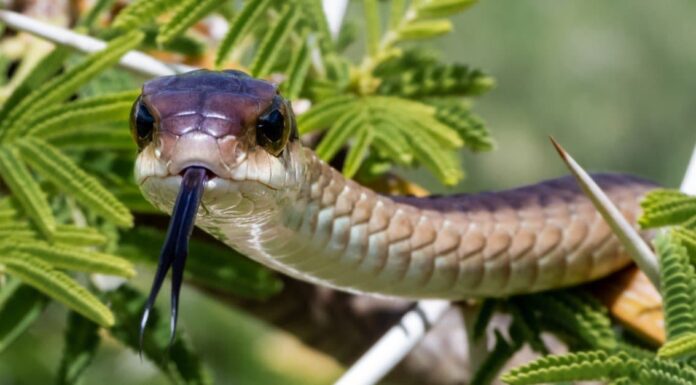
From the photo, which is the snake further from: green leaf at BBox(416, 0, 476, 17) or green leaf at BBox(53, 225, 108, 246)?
green leaf at BBox(416, 0, 476, 17)

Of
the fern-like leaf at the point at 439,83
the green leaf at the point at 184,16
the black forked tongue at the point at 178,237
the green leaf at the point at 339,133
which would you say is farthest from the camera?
the fern-like leaf at the point at 439,83

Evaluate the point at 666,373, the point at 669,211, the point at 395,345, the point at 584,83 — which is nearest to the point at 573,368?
the point at 666,373

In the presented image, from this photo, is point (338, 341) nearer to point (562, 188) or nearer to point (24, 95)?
point (562, 188)

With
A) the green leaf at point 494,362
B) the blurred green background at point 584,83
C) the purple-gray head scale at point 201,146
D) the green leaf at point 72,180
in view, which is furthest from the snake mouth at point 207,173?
the blurred green background at point 584,83

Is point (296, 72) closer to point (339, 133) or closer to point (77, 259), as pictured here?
point (339, 133)

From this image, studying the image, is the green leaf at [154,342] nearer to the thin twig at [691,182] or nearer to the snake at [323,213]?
the snake at [323,213]

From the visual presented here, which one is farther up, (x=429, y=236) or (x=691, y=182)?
(x=691, y=182)

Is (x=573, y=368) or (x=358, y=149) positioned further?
(x=358, y=149)

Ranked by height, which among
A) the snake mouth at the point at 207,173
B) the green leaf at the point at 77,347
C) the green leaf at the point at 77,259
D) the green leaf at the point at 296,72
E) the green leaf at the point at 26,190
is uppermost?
the snake mouth at the point at 207,173
